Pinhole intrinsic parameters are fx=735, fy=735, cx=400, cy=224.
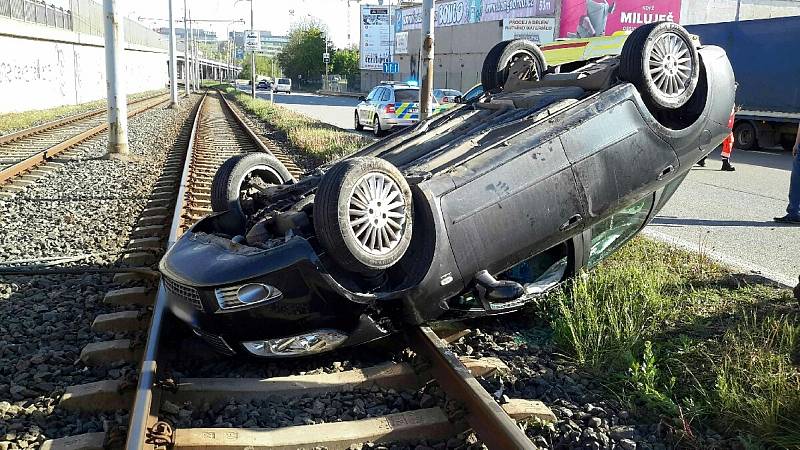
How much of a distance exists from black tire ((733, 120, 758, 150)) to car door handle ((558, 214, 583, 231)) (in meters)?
17.1

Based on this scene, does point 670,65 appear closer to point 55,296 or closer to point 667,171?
point 667,171

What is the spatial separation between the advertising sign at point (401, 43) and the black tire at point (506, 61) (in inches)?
2179

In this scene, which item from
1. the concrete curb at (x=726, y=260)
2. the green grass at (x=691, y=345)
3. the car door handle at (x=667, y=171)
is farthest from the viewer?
the concrete curb at (x=726, y=260)

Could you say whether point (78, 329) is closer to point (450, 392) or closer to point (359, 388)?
point (359, 388)

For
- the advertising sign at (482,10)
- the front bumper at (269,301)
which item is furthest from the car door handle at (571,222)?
the advertising sign at (482,10)

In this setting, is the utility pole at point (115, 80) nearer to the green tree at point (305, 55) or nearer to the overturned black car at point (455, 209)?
the overturned black car at point (455, 209)

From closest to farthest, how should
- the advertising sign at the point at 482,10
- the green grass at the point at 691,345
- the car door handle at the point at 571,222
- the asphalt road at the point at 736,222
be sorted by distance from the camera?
1. the green grass at the point at 691,345
2. the car door handle at the point at 571,222
3. the asphalt road at the point at 736,222
4. the advertising sign at the point at 482,10

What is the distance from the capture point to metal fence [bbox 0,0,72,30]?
30500 millimetres

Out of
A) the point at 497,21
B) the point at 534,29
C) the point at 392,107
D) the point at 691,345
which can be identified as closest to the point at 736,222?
the point at 691,345

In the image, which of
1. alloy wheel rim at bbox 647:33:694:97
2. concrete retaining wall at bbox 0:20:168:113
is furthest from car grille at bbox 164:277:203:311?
concrete retaining wall at bbox 0:20:168:113

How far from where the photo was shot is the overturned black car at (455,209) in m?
3.74

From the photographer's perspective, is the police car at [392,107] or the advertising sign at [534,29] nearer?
the police car at [392,107]

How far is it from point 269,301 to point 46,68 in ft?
117

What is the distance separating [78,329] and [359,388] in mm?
2005
